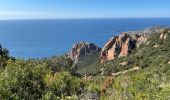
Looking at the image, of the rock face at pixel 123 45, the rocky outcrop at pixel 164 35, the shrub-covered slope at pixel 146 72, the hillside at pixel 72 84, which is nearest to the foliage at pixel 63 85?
the hillside at pixel 72 84

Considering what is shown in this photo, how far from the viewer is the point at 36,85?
165 ft

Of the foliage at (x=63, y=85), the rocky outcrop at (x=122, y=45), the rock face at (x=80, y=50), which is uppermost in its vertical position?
the foliage at (x=63, y=85)

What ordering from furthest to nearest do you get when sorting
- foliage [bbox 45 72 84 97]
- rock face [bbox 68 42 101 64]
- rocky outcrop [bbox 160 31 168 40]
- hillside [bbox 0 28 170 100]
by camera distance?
rock face [bbox 68 42 101 64]
rocky outcrop [bbox 160 31 168 40]
foliage [bbox 45 72 84 97]
hillside [bbox 0 28 170 100]

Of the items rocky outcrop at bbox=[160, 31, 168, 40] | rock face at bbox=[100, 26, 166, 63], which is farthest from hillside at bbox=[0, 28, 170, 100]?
rock face at bbox=[100, 26, 166, 63]

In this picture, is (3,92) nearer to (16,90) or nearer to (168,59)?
(16,90)

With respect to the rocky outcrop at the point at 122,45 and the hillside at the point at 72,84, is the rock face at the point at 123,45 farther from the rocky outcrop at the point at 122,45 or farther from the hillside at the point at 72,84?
the hillside at the point at 72,84

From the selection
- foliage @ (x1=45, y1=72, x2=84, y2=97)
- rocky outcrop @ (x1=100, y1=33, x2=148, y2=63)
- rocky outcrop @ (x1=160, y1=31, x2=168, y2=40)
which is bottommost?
rocky outcrop @ (x1=100, y1=33, x2=148, y2=63)

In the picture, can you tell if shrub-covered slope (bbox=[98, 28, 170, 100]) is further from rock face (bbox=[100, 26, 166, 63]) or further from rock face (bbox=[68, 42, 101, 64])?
rock face (bbox=[68, 42, 101, 64])

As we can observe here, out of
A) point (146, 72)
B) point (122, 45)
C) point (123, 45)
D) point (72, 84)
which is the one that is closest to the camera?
point (72, 84)

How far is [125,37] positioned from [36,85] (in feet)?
355

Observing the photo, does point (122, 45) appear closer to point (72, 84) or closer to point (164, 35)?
point (164, 35)

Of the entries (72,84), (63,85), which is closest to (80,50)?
(72,84)

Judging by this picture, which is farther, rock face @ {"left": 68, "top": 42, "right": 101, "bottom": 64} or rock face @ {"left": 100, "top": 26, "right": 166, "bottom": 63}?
rock face @ {"left": 68, "top": 42, "right": 101, "bottom": 64}

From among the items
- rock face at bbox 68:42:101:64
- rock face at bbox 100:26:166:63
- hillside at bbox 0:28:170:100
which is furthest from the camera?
rock face at bbox 68:42:101:64
